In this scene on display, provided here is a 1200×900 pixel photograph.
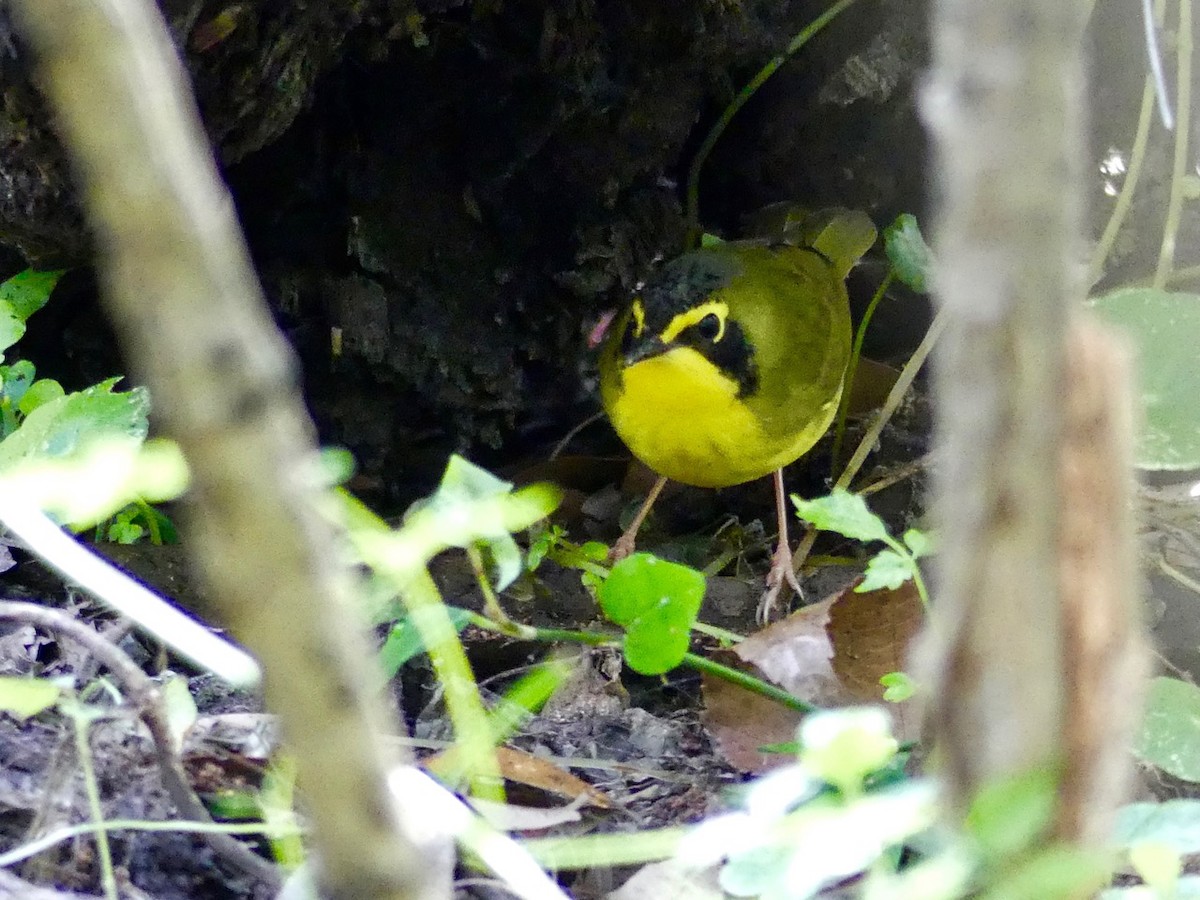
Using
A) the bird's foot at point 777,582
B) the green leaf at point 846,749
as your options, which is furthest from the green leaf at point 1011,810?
the bird's foot at point 777,582

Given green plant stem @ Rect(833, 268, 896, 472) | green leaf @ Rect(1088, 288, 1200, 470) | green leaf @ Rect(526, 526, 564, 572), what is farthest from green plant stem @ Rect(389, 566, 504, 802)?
green plant stem @ Rect(833, 268, 896, 472)

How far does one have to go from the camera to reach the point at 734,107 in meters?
2.96

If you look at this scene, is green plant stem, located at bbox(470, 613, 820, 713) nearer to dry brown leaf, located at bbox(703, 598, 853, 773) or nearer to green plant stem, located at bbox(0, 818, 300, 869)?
dry brown leaf, located at bbox(703, 598, 853, 773)

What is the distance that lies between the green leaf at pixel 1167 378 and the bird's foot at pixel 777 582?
1046 mm

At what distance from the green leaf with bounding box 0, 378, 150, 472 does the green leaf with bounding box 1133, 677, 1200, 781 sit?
52.5 inches

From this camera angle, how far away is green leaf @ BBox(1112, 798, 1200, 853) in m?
0.97

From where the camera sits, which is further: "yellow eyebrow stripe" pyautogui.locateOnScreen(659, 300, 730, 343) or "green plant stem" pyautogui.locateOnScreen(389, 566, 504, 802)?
"yellow eyebrow stripe" pyautogui.locateOnScreen(659, 300, 730, 343)

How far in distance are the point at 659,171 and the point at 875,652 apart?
163 cm

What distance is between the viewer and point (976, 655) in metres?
0.60

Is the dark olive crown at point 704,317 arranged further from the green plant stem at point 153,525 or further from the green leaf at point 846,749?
the green leaf at point 846,749

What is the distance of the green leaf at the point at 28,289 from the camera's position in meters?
2.10

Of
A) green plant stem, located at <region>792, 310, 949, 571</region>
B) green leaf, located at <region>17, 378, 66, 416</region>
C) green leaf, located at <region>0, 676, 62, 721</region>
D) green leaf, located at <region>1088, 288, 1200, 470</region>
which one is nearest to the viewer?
green leaf, located at <region>0, 676, 62, 721</region>

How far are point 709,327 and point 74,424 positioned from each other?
1630 millimetres

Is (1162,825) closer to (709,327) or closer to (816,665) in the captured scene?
(816,665)
